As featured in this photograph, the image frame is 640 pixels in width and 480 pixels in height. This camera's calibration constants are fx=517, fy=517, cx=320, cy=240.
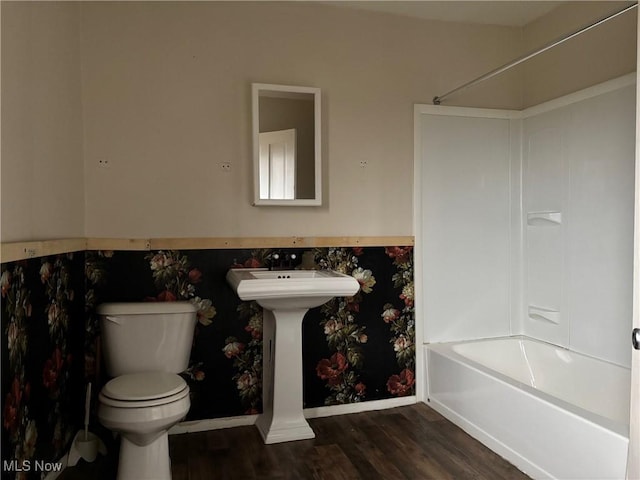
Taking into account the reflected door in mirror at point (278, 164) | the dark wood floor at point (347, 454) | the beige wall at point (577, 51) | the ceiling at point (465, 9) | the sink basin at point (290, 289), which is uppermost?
the ceiling at point (465, 9)

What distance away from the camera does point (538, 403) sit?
2340 millimetres

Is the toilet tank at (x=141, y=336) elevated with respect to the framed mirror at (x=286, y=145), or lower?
lower

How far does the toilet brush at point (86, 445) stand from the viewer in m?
2.51

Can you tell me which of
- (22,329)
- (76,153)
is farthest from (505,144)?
(22,329)

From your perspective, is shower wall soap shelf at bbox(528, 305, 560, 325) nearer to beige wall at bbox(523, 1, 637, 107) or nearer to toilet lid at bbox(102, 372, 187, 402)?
beige wall at bbox(523, 1, 637, 107)

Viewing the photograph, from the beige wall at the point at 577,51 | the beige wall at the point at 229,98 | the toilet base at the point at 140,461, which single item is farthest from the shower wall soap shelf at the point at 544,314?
the toilet base at the point at 140,461

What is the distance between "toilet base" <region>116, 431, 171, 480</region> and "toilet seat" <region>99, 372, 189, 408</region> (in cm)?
20

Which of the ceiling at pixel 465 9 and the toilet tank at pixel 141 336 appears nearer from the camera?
the toilet tank at pixel 141 336

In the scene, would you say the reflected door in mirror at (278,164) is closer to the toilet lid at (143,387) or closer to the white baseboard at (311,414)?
the toilet lid at (143,387)

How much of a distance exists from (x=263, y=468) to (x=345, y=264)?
126 cm

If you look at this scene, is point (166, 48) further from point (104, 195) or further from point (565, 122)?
point (565, 122)

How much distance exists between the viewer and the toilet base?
2.22 meters

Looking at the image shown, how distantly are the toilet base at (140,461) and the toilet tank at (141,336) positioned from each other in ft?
1.46

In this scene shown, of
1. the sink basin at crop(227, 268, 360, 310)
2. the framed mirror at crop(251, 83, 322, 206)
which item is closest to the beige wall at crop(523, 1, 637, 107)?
the framed mirror at crop(251, 83, 322, 206)
